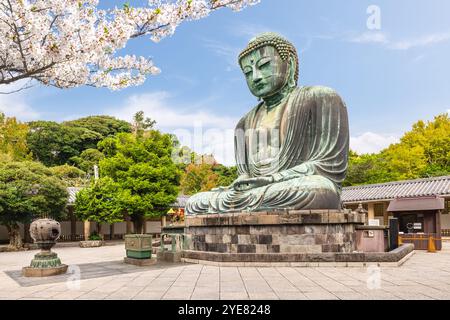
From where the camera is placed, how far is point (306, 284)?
21.6 feet

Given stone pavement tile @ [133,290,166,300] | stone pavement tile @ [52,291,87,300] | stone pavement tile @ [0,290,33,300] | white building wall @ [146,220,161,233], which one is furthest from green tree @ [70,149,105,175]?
stone pavement tile @ [133,290,166,300]

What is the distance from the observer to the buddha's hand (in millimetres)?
10242

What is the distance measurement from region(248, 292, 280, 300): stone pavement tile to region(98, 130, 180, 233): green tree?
63.0 ft

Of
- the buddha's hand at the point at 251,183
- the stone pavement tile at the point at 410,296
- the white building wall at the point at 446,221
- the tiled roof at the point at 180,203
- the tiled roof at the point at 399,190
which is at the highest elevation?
the buddha's hand at the point at 251,183

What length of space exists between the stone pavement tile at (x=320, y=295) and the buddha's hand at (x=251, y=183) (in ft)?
15.0

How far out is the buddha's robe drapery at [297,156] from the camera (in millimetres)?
9648

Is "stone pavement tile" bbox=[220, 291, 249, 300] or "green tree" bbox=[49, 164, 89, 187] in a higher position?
"green tree" bbox=[49, 164, 89, 187]

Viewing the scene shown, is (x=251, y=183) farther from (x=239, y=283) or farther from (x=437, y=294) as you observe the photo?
(x=437, y=294)

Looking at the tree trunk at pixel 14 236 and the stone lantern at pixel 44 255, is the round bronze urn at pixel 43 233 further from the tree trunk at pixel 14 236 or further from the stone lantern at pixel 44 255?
the tree trunk at pixel 14 236

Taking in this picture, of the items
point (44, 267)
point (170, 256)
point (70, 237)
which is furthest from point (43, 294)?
point (70, 237)

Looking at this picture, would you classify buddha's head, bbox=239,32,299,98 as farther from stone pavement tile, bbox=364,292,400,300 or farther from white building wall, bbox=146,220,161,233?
white building wall, bbox=146,220,161,233

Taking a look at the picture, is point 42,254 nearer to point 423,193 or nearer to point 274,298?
point 274,298

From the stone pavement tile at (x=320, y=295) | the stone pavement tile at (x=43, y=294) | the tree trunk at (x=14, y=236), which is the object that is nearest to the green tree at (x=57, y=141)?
the tree trunk at (x=14, y=236)

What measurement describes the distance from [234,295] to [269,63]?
7472mm
